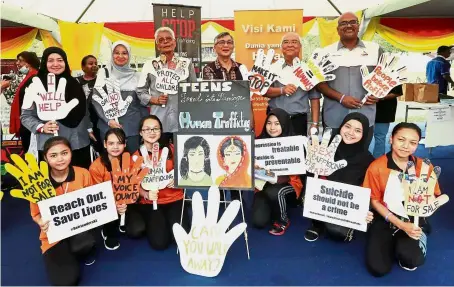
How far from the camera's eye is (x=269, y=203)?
2805 millimetres

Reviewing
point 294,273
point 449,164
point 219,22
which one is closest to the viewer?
point 294,273

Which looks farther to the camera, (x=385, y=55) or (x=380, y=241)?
(x=385, y=55)

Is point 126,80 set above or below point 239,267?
above

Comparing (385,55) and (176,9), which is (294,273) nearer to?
(385,55)

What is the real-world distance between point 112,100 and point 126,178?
801 mm

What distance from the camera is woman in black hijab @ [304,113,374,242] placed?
8.07 ft

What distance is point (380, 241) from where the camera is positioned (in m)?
2.27

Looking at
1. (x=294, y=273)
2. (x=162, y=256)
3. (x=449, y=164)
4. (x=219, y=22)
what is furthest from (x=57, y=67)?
(x=449, y=164)

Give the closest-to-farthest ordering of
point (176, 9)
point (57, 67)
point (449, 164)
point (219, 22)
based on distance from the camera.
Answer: point (57, 67) < point (176, 9) < point (449, 164) < point (219, 22)

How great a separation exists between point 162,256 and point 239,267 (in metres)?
0.54

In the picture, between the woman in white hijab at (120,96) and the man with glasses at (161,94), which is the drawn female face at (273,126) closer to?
the man with glasses at (161,94)

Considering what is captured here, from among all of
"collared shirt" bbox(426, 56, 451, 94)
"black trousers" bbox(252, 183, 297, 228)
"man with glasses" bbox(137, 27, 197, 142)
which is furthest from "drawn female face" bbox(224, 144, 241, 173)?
"collared shirt" bbox(426, 56, 451, 94)

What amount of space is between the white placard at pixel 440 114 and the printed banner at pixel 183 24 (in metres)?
3.21

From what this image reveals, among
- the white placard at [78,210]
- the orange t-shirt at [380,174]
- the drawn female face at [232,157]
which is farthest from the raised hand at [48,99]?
the orange t-shirt at [380,174]
